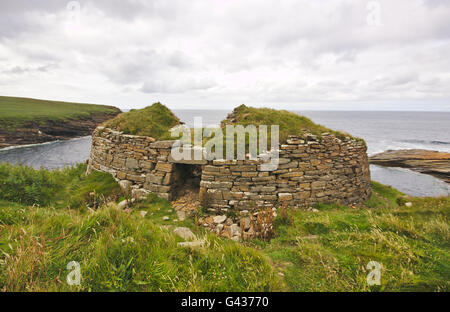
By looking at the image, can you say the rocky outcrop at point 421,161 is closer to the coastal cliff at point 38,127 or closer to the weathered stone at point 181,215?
the weathered stone at point 181,215

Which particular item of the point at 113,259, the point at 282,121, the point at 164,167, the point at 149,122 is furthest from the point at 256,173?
the point at 149,122

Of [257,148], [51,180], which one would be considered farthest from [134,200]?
Answer: [257,148]

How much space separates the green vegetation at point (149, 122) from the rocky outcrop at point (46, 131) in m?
37.3

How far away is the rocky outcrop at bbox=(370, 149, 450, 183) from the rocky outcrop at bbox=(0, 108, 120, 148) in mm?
57237

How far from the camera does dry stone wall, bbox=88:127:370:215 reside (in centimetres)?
743

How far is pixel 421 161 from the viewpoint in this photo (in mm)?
23922

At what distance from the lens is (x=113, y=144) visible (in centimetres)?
950

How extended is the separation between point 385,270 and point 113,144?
10.6 meters

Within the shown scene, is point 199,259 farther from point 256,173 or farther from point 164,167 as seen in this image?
point 164,167

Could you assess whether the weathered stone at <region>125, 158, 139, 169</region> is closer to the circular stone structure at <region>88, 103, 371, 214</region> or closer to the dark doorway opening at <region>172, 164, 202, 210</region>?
the circular stone structure at <region>88, 103, 371, 214</region>

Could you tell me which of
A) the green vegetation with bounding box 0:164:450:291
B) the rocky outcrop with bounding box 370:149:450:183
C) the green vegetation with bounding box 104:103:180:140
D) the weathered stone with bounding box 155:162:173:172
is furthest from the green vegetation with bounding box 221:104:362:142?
the rocky outcrop with bounding box 370:149:450:183

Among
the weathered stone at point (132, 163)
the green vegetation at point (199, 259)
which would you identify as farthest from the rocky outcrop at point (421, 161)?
the weathered stone at point (132, 163)

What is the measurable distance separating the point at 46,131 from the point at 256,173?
50859 millimetres
